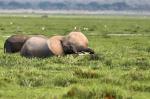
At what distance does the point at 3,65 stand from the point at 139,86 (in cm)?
690

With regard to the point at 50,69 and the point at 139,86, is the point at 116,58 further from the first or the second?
the point at 139,86

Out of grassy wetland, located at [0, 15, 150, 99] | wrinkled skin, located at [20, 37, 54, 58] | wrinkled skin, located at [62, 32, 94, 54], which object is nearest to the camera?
grassy wetland, located at [0, 15, 150, 99]

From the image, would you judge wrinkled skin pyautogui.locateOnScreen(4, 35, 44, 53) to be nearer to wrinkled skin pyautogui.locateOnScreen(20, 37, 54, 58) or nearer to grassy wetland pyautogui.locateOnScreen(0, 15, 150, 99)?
wrinkled skin pyautogui.locateOnScreen(20, 37, 54, 58)

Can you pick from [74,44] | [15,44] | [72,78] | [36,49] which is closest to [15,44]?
[15,44]

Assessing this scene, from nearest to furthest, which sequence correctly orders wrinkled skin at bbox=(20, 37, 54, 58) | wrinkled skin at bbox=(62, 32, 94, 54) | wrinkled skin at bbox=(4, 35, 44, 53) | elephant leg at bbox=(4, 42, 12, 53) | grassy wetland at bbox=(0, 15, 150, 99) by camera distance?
grassy wetland at bbox=(0, 15, 150, 99), wrinkled skin at bbox=(20, 37, 54, 58), wrinkled skin at bbox=(62, 32, 94, 54), wrinkled skin at bbox=(4, 35, 44, 53), elephant leg at bbox=(4, 42, 12, 53)

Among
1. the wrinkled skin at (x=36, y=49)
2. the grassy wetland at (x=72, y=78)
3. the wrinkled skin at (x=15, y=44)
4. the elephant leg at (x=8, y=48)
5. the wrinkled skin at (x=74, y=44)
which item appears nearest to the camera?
the grassy wetland at (x=72, y=78)

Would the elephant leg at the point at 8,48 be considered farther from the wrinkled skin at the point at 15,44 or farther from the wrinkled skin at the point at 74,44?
the wrinkled skin at the point at 74,44

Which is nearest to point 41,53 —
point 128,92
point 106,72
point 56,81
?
point 106,72

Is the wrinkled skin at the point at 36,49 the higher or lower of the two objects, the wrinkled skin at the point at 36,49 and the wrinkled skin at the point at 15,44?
the higher

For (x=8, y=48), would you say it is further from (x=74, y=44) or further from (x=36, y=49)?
(x=74, y=44)

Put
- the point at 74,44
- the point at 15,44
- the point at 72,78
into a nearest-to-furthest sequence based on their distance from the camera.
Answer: the point at 72,78
the point at 74,44
the point at 15,44

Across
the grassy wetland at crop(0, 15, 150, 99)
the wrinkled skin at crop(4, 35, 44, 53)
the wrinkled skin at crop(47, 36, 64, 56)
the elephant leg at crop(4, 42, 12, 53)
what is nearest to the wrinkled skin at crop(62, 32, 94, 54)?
the wrinkled skin at crop(47, 36, 64, 56)

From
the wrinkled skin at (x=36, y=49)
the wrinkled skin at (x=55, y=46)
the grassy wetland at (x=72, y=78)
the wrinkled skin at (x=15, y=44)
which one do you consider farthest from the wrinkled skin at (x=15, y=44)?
the grassy wetland at (x=72, y=78)

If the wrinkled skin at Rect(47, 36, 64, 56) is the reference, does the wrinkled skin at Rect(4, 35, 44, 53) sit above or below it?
below
